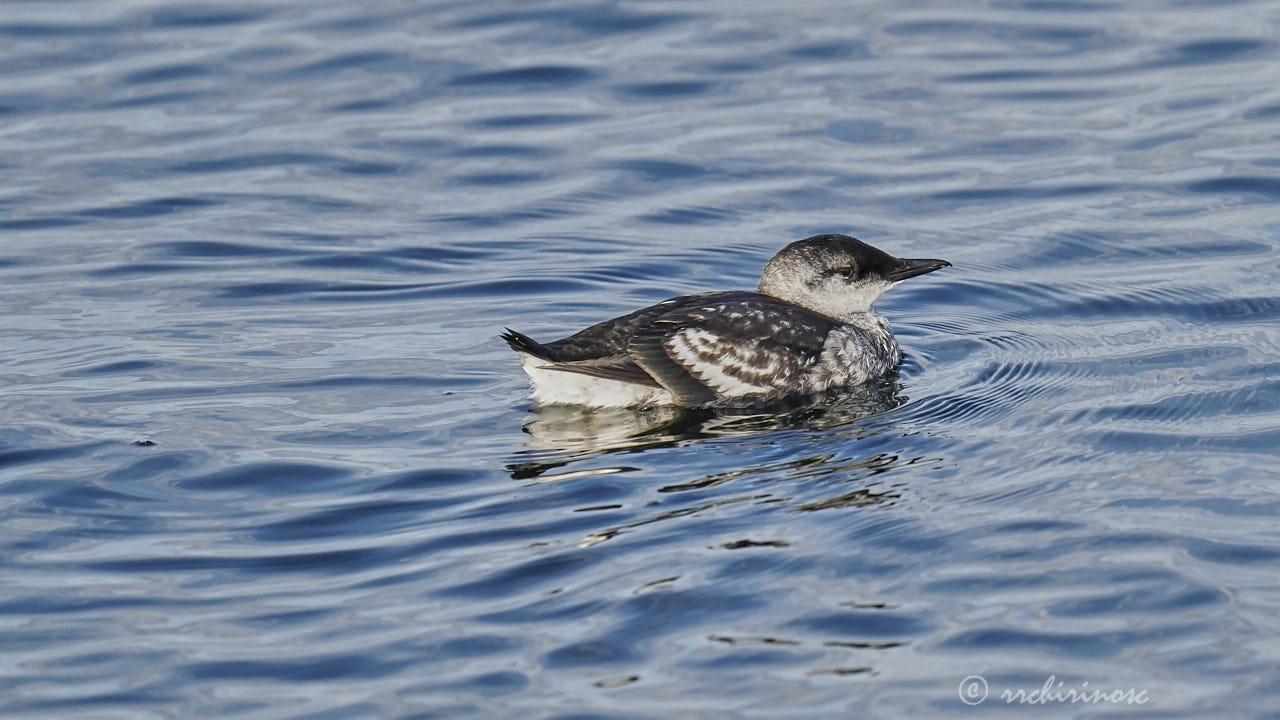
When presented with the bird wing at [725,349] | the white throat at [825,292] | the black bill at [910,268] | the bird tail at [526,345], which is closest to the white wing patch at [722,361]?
the bird wing at [725,349]

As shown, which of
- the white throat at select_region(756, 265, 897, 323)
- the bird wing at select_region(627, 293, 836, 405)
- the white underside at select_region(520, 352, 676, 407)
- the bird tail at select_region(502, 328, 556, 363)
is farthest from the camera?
the white throat at select_region(756, 265, 897, 323)

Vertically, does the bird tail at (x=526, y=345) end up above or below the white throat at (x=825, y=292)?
above

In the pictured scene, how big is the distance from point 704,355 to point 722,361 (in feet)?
0.32

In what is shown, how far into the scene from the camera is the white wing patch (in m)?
8.53

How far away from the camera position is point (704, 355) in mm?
8547

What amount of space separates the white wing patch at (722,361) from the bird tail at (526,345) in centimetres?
63

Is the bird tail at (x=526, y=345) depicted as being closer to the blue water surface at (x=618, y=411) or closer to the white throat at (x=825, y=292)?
the blue water surface at (x=618, y=411)

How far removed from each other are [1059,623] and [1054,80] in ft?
29.8

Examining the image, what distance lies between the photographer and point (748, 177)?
1255 cm

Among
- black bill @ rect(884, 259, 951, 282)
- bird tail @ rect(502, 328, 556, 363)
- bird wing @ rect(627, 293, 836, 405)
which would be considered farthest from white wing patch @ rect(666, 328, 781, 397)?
black bill @ rect(884, 259, 951, 282)

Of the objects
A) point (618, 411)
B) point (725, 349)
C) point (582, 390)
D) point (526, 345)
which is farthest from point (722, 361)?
point (526, 345)

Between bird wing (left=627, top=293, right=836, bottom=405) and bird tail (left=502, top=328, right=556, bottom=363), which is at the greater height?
bird tail (left=502, top=328, right=556, bottom=363)

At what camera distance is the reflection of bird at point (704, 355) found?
27.7ft

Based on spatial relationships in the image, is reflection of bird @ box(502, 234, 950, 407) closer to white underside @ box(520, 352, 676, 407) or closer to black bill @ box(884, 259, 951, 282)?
white underside @ box(520, 352, 676, 407)
